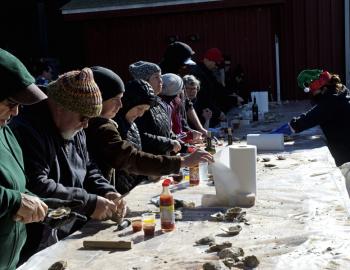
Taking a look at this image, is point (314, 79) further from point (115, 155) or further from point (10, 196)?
point (10, 196)

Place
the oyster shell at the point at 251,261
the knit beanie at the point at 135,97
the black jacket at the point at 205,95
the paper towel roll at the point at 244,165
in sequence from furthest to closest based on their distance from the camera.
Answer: the black jacket at the point at 205,95 → the knit beanie at the point at 135,97 → the paper towel roll at the point at 244,165 → the oyster shell at the point at 251,261

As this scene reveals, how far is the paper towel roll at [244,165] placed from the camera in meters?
3.45

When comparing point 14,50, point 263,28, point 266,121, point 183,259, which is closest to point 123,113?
point 183,259

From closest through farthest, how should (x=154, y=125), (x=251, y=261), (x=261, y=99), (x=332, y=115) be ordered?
(x=251, y=261)
(x=154, y=125)
(x=332, y=115)
(x=261, y=99)

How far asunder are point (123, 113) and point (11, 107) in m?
1.93

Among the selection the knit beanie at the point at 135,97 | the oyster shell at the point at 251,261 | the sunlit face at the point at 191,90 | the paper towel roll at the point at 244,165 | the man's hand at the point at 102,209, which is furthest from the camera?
the sunlit face at the point at 191,90

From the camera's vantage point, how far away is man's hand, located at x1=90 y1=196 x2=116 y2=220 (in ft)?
9.76

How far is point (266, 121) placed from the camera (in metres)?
8.03

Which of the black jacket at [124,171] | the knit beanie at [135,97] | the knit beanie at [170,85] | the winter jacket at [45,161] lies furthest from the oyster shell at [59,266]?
the knit beanie at [170,85]

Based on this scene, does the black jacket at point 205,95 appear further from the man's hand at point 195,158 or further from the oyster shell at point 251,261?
the oyster shell at point 251,261

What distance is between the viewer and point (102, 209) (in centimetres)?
299

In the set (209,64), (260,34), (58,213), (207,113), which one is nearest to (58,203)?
(58,213)

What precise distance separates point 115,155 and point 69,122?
64 centimetres

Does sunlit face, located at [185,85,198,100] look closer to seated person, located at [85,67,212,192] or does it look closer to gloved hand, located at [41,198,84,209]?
seated person, located at [85,67,212,192]
